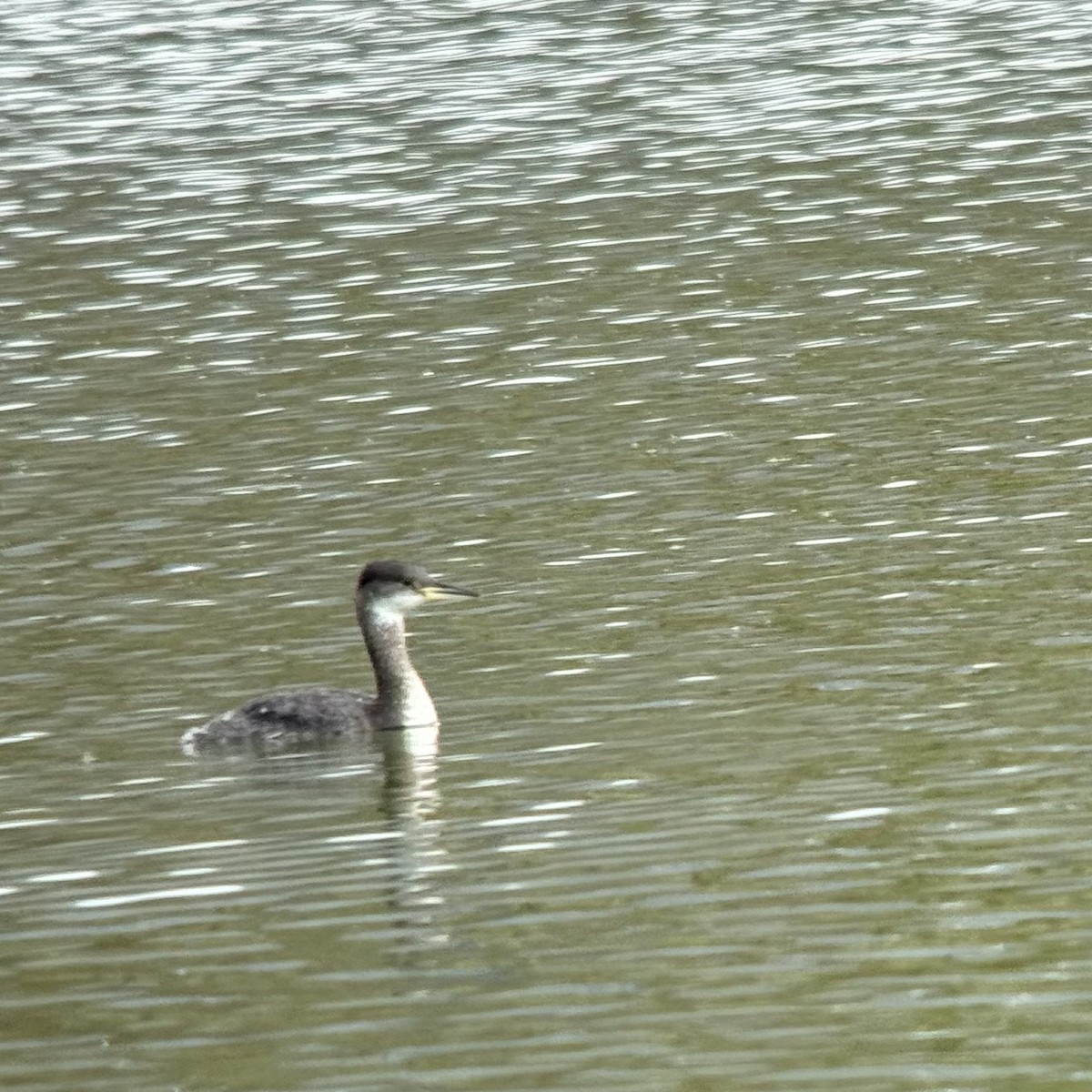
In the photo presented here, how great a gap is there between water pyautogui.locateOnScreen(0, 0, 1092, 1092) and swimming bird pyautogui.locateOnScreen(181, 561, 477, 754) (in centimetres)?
21

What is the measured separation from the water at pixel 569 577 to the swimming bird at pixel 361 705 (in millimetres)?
210

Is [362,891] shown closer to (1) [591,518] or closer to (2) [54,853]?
(2) [54,853]

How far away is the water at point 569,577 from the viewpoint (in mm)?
10867

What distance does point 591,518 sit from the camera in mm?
20266

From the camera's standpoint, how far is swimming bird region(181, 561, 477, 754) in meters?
15.2

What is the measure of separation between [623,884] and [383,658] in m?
4.07

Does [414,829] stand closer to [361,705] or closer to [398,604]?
[361,705]

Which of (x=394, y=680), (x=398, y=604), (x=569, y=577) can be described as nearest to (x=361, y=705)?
(x=394, y=680)

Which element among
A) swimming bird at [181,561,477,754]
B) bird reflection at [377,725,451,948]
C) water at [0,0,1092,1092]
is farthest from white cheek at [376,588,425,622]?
bird reflection at [377,725,451,948]

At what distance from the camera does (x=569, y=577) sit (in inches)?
731

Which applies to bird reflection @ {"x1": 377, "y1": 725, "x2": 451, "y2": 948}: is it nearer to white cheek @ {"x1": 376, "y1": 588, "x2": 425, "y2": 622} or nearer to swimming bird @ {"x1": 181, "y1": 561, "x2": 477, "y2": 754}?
swimming bird @ {"x1": 181, "y1": 561, "x2": 477, "y2": 754}

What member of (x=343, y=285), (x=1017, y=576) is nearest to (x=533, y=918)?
(x=1017, y=576)

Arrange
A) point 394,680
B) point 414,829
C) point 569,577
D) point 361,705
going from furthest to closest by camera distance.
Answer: point 569,577 < point 361,705 < point 394,680 < point 414,829

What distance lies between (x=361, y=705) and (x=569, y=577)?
3065 mm
